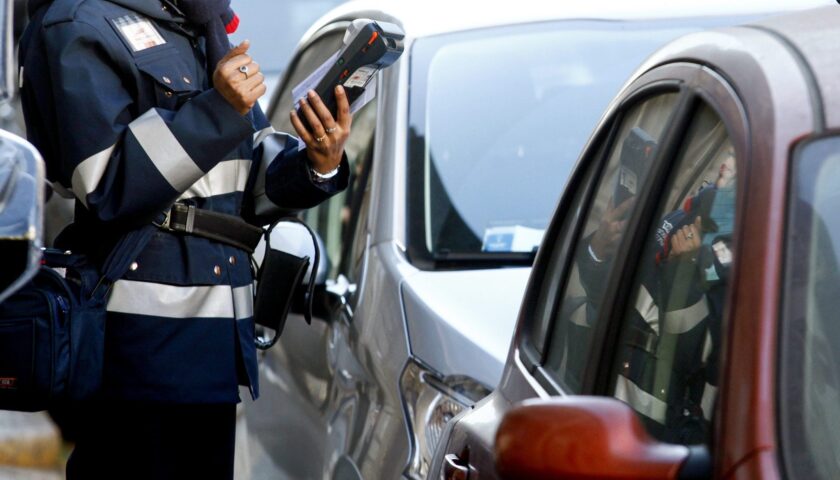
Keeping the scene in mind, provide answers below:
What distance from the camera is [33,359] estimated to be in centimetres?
354

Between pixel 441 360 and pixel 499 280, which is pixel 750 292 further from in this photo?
pixel 499 280

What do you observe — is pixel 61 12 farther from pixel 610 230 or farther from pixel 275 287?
pixel 610 230

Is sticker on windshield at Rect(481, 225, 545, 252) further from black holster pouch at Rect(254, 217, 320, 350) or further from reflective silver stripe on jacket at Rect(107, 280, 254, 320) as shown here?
reflective silver stripe on jacket at Rect(107, 280, 254, 320)

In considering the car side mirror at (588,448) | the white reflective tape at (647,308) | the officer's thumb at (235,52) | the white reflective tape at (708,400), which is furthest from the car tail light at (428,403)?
the car side mirror at (588,448)

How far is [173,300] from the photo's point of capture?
3.68m

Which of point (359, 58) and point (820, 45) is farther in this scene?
point (359, 58)

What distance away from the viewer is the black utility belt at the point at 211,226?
368 centimetres

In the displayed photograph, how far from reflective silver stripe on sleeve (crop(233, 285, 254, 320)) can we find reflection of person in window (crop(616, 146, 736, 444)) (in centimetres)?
153

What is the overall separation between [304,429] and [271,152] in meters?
1.13

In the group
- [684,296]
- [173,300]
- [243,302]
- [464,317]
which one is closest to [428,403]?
[464,317]

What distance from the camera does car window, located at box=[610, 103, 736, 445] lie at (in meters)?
2.12

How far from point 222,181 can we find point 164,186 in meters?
0.28

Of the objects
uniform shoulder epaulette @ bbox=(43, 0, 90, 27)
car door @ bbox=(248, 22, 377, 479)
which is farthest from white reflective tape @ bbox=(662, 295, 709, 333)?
car door @ bbox=(248, 22, 377, 479)

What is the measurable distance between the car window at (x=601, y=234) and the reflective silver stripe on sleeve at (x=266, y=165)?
1301 millimetres
